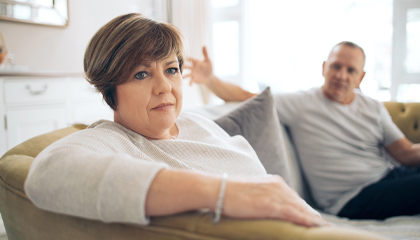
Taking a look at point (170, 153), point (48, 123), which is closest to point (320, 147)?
point (170, 153)

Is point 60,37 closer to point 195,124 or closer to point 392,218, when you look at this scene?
point 195,124

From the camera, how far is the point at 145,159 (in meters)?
0.78

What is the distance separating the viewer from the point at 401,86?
11.5 feet

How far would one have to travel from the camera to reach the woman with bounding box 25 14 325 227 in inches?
21.0

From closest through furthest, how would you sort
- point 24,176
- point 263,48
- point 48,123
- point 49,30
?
point 24,176, point 48,123, point 49,30, point 263,48

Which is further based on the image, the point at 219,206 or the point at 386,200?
the point at 386,200

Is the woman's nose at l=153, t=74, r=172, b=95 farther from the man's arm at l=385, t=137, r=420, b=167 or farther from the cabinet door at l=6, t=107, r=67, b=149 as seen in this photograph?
the cabinet door at l=6, t=107, r=67, b=149

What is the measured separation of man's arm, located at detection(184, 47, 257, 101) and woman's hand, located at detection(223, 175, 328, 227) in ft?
4.64

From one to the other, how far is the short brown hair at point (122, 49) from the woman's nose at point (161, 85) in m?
0.05

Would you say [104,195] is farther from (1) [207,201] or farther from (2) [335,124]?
(2) [335,124]

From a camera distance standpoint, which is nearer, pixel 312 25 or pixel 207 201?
pixel 207 201

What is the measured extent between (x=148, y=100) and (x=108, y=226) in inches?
14.7

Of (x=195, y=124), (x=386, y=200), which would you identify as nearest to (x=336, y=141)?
(x=386, y=200)

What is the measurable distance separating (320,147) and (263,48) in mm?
2734
